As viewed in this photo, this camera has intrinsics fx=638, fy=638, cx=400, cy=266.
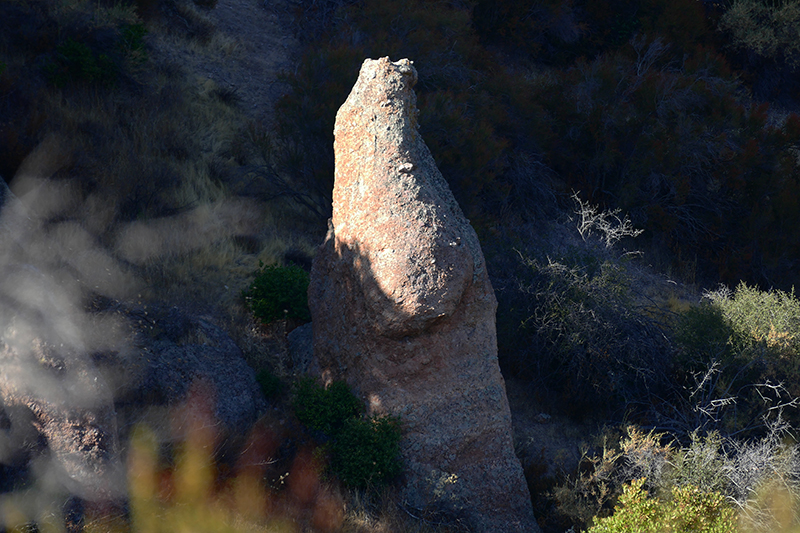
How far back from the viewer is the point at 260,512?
15.7 feet

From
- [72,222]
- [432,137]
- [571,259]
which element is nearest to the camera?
[72,222]

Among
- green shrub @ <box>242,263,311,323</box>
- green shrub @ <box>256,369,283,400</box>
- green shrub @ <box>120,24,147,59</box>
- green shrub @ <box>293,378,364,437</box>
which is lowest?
green shrub @ <box>256,369,283,400</box>

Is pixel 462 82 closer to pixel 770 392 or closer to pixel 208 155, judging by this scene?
pixel 208 155

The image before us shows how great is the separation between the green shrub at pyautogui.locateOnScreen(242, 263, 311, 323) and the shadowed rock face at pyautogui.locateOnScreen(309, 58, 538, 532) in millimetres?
1292

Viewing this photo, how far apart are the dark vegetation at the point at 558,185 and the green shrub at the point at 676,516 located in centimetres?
2

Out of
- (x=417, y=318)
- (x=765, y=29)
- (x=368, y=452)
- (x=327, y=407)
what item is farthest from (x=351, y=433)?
(x=765, y=29)

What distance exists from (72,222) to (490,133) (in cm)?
593

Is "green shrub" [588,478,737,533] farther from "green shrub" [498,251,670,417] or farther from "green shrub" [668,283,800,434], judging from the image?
"green shrub" [498,251,670,417]

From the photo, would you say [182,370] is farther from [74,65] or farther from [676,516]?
[74,65]

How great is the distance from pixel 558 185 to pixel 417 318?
23.6 feet

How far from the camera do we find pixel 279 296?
6.67m

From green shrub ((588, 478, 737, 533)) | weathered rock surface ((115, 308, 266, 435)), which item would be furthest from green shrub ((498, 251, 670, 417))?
weathered rock surface ((115, 308, 266, 435))

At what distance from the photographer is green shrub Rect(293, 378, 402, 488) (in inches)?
199

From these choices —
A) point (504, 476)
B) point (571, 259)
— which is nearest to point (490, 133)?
point (571, 259)
